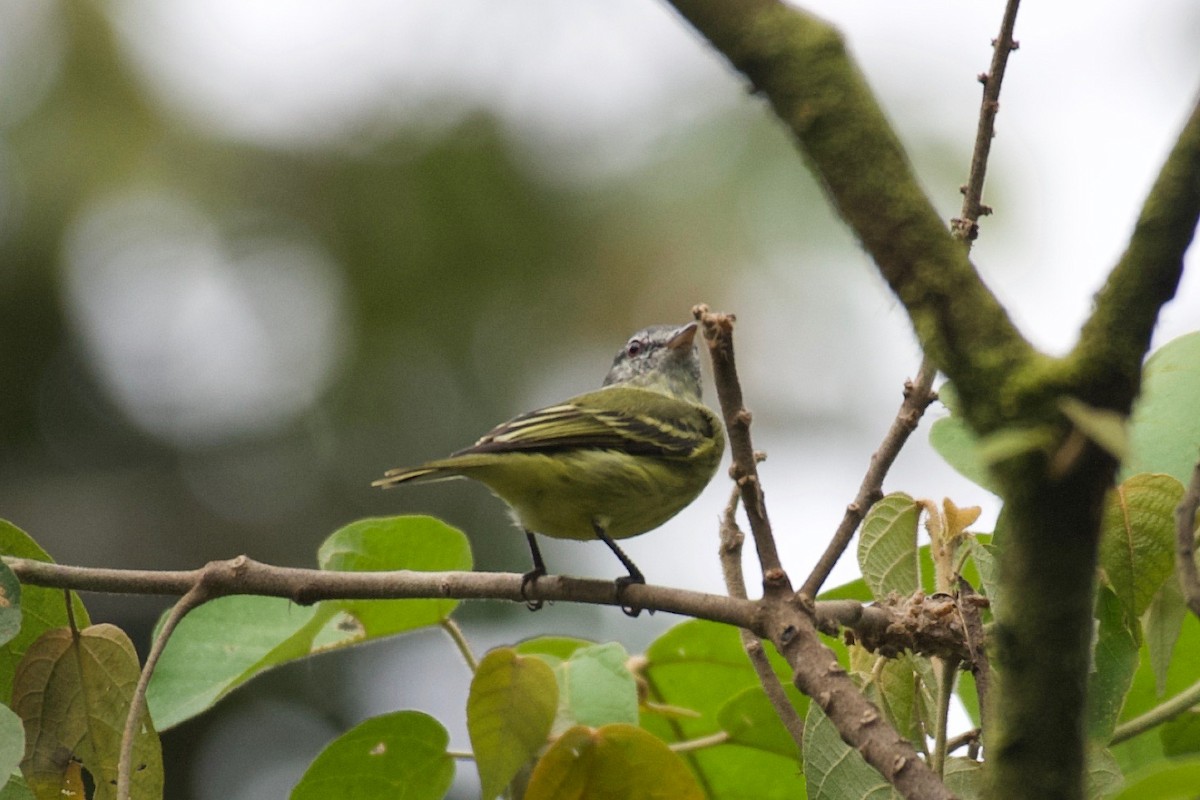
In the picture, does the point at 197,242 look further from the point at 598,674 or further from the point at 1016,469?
the point at 1016,469

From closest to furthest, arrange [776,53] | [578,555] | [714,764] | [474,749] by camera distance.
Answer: [776,53], [474,749], [714,764], [578,555]

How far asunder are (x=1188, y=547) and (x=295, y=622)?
1.75 meters

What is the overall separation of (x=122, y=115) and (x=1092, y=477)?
841 cm

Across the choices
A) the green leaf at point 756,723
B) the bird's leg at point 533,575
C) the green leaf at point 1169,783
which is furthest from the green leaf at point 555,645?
the green leaf at point 1169,783

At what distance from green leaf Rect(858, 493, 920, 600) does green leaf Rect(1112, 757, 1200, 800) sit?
106cm

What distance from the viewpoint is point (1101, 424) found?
0.92 m

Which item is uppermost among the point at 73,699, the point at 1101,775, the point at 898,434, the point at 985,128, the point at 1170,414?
the point at 985,128

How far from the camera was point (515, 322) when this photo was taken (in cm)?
862

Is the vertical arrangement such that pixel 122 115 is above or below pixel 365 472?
above

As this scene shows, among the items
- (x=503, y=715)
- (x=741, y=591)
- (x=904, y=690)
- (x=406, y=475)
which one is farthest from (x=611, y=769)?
(x=406, y=475)

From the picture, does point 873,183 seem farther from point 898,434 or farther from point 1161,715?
point 1161,715

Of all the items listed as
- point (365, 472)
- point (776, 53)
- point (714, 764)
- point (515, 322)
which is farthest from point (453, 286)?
point (776, 53)

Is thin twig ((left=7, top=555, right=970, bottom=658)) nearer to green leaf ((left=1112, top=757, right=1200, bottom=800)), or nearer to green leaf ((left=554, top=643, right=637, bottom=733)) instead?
green leaf ((left=554, top=643, right=637, bottom=733))

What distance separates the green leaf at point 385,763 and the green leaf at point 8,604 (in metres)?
0.58
